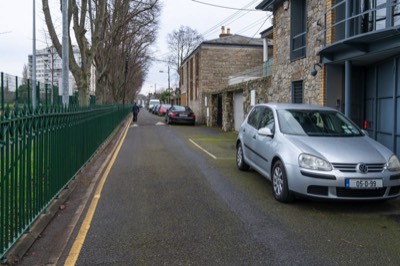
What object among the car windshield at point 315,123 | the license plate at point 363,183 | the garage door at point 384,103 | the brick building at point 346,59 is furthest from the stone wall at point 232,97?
the license plate at point 363,183

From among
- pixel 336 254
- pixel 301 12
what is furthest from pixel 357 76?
pixel 336 254

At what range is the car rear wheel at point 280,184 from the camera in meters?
6.61

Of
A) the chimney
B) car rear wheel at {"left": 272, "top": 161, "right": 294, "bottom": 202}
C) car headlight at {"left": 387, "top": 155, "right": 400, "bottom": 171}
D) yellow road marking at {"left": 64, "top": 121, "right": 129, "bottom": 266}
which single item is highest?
the chimney

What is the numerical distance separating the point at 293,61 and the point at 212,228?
10.5 m

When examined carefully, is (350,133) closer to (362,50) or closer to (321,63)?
(362,50)

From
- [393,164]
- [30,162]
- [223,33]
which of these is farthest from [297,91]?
[223,33]

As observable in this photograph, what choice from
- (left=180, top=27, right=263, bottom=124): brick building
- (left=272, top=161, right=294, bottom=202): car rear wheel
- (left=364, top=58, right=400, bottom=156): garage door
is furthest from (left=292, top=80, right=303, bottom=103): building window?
(left=180, top=27, right=263, bottom=124): brick building

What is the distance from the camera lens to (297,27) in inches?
596

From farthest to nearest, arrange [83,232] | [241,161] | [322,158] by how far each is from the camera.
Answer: [241,161] < [322,158] < [83,232]

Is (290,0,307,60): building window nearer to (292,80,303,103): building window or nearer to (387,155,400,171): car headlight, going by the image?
(292,80,303,103): building window

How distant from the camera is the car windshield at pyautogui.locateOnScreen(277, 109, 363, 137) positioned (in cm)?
736

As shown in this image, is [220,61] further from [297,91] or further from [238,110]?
[297,91]

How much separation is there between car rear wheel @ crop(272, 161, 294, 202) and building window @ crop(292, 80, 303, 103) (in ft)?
25.8

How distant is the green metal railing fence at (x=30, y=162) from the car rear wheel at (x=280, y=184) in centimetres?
351
